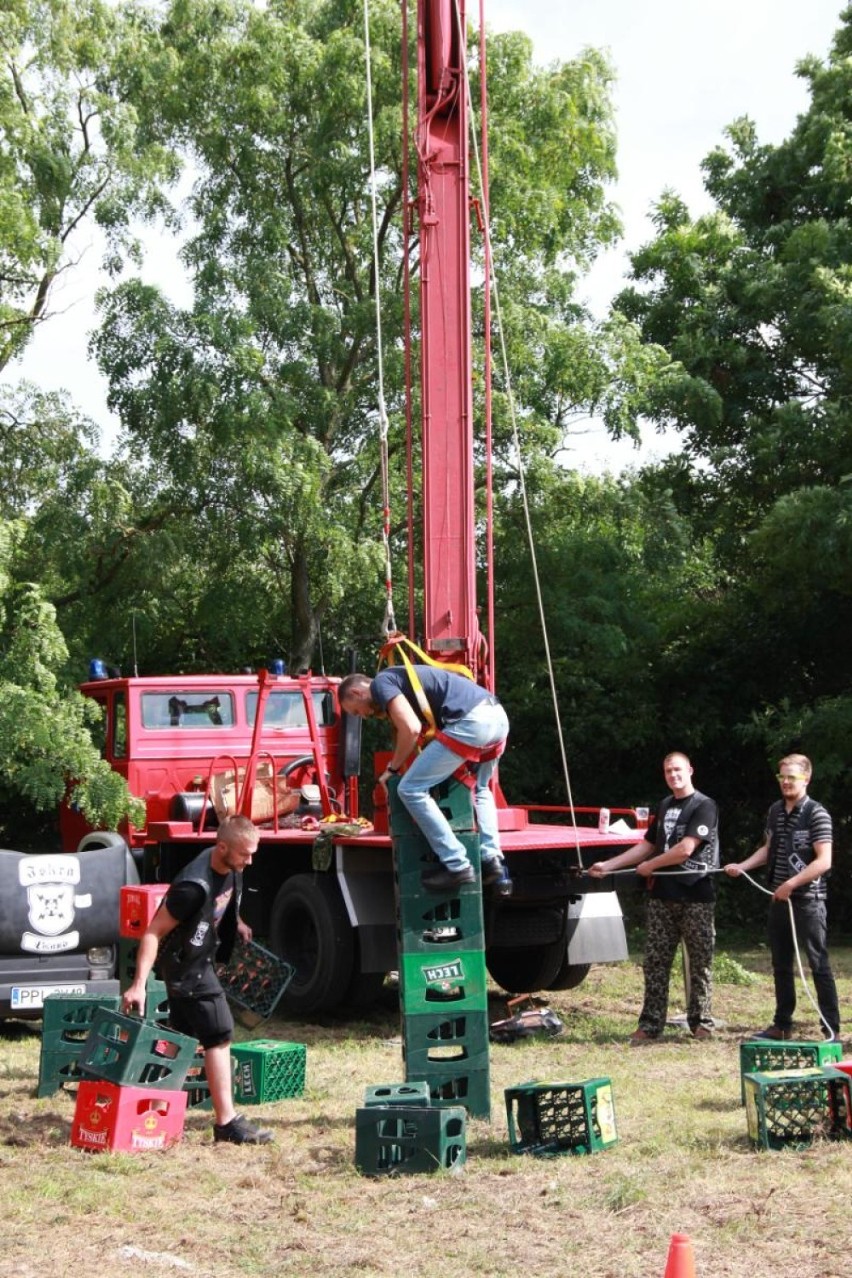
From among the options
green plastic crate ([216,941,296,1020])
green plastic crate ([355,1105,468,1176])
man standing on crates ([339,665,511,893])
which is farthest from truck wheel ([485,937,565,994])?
green plastic crate ([355,1105,468,1176])

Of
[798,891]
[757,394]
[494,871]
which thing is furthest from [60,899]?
[757,394]

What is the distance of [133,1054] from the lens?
6812 mm

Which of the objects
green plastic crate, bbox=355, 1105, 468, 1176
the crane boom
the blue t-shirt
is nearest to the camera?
green plastic crate, bbox=355, 1105, 468, 1176

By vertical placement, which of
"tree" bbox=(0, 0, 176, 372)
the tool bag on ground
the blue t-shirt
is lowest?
the tool bag on ground

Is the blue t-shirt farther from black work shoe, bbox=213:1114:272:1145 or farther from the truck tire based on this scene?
the truck tire

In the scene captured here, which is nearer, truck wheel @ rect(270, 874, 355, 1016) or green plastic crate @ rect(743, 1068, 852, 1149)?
green plastic crate @ rect(743, 1068, 852, 1149)

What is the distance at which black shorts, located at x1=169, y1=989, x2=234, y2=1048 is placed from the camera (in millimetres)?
6848

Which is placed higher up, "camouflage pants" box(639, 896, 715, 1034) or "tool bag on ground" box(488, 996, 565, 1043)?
"camouflage pants" box(639, 896, 715, 1034)

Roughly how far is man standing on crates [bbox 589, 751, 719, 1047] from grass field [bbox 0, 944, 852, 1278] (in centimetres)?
122

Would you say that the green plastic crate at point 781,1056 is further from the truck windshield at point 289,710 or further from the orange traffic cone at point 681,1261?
the truck windshield at point 289,710

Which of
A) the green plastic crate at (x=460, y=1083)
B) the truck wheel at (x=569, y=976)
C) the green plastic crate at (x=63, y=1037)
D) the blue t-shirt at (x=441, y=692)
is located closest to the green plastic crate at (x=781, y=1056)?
the green plastic crate at (x=460, y=1083)

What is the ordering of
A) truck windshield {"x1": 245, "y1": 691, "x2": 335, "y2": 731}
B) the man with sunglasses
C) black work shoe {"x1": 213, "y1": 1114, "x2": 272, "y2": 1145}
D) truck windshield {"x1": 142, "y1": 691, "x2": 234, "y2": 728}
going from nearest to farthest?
black work shoe {"x1": 213, "y1": 1114, "x2": 272, "y2": 1145}
the man with sunglasses
truck windshield {"x1": 142, "y1": 691, "x2": 234, "y2": 728}
truck windshield {"x1": 245, "y1": 691, "x2": 335, "y2": 731}

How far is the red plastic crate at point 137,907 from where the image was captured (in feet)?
29.6

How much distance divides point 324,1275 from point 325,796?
20.1ft
